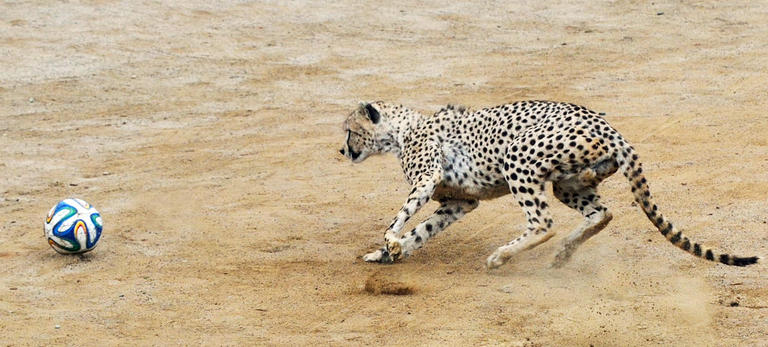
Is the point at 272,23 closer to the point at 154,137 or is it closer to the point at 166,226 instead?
the point at 154,137

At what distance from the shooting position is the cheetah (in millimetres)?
7148

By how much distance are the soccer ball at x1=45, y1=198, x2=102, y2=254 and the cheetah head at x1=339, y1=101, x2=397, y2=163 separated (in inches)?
79.9

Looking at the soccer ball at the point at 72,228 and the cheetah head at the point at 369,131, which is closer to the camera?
the soccer ball at the point at 72,228

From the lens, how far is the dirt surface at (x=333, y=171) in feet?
21.9

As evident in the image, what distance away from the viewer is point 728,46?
13.6 metres

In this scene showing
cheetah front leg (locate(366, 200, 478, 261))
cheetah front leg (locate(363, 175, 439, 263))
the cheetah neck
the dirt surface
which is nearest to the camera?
the dirt surface

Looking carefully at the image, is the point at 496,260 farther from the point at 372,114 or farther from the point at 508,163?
the point at 372,114

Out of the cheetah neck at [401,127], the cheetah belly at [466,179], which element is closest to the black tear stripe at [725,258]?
the cheetah belly at [466,179]

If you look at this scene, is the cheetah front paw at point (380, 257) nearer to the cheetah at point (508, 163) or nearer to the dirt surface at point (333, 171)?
the cheetah at point (508, 163)

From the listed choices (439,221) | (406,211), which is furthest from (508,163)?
(439,221)

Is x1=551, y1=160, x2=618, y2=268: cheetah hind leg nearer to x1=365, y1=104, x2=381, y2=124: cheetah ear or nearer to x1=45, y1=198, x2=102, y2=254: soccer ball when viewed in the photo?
x1=365, y1=104, x2=381, y2=124: cheetah ear

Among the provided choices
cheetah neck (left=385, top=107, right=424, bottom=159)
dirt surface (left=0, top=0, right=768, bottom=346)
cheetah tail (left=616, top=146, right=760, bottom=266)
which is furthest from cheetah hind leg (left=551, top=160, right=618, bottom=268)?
cheetah neck (left=385, top=107, right=424, bottom=159)

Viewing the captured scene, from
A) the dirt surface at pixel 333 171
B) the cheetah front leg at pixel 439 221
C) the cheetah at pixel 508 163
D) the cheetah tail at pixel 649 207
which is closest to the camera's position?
the dirt surface at pixel 333 171

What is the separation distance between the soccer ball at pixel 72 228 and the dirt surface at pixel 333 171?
15 centimetres
